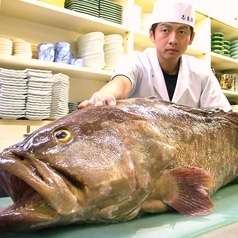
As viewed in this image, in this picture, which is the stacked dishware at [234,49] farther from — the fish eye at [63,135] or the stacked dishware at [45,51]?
the fish eye at [63,135]

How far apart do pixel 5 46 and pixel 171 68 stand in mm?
1488

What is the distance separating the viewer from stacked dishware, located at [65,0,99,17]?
9.46 ft

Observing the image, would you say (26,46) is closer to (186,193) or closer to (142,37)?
(142,37)

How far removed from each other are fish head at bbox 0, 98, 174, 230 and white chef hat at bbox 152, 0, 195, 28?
139 cm

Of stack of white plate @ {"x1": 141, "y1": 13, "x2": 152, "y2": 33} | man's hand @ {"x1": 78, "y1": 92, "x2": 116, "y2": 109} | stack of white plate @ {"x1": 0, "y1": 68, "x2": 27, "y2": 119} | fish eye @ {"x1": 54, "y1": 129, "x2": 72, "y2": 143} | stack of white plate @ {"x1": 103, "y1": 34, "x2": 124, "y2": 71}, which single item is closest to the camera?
fish eye @ {"x1": 54, "y1": 129, "x2": 72, "y2": 143}

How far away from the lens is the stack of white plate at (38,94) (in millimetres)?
2541

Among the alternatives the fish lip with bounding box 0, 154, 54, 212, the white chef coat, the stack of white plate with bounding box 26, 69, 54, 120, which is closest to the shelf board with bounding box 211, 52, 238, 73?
the white chef coat

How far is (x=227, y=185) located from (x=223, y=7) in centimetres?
410

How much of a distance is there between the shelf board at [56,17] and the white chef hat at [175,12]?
3.28 ft

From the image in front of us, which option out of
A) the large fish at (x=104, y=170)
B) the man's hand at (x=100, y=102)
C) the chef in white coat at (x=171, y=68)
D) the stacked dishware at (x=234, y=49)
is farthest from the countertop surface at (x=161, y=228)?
the stacked dishware at (x=234, y=49)

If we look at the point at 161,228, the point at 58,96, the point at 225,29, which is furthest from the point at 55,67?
the point at 225,29

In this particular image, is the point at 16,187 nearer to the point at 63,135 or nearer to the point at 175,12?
the point at 63,135

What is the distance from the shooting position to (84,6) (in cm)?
294

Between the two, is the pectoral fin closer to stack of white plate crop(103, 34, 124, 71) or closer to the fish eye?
the fish eye
